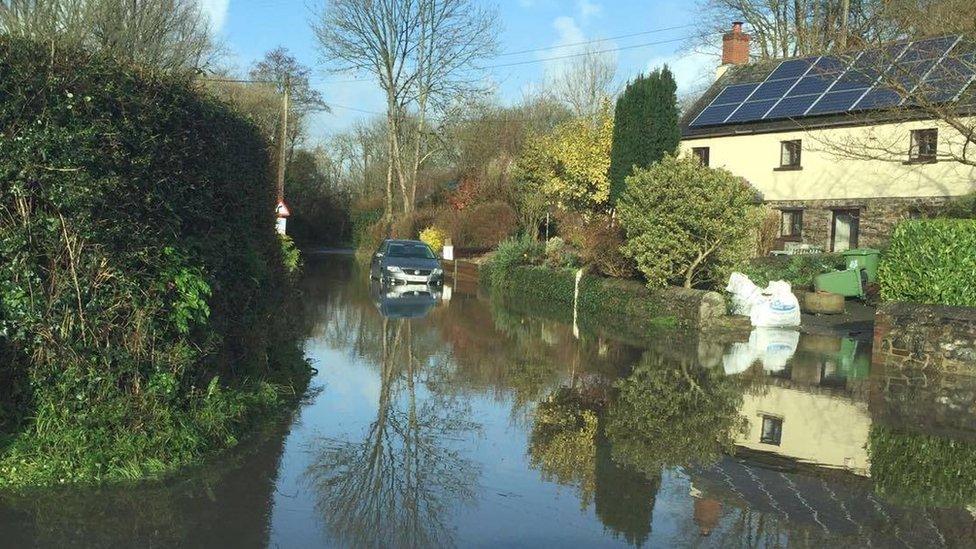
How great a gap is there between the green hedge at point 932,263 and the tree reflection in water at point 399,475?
8.63 metres

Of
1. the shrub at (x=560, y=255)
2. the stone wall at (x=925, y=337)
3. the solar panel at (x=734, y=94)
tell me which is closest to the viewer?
the stone wall at (x=925, y=337)

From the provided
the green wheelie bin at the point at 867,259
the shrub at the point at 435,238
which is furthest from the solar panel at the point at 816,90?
the shrub at the point at 435,238

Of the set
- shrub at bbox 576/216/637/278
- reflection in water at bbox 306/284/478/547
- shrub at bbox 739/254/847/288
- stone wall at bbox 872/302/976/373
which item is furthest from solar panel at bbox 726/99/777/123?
reflection in water at bbox 306/284/478/547

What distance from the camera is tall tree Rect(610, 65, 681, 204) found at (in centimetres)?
3006

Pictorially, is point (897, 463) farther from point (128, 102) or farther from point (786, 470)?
point (128, 102)

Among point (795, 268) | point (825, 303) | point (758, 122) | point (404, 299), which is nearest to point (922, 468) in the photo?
point (825, 303)

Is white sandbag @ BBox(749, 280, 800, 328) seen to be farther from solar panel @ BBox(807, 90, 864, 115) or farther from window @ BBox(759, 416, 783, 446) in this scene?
solar panel @ BBox(807, 90, 864, 115)

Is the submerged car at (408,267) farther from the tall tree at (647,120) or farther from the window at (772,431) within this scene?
the window at (772,431)

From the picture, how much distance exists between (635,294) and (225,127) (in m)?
14.3

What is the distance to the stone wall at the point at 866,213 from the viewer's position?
28.6m

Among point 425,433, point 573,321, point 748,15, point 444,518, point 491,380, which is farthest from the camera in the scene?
point 748,15

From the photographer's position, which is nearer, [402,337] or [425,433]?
[425,433]

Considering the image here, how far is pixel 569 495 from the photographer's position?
6.96 m

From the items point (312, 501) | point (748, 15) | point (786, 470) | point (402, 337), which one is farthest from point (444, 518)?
point (748, 15)
